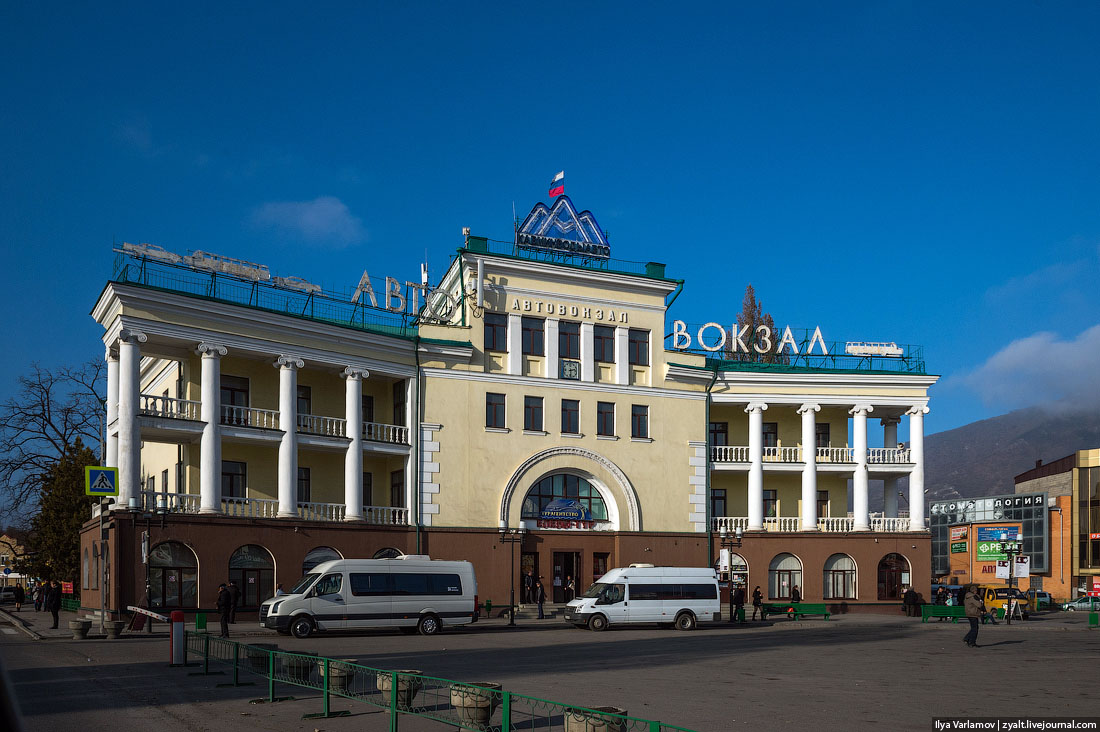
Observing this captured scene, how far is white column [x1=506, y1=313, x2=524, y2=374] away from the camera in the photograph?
1871 inches

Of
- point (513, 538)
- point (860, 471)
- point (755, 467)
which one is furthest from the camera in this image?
point (860, 471)

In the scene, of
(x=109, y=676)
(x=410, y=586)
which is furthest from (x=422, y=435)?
(x=109, y=676)

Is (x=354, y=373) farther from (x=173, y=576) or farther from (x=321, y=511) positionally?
(x=173, y=576)

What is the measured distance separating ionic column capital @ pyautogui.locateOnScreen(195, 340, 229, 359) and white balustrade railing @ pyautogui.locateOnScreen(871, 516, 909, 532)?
33.1 meters

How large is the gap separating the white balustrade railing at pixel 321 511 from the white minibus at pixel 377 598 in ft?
21.8

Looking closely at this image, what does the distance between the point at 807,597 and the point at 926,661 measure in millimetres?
26146

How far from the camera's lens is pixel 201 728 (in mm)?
15172

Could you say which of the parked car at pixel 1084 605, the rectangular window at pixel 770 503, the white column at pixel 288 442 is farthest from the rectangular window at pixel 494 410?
the parked car at pixel 1084 605

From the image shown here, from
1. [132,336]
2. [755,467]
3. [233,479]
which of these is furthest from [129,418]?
[755,467]

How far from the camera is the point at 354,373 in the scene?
4356cm

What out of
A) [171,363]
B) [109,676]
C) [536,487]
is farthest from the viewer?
[536,487]

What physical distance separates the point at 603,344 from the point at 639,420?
4.12 meters

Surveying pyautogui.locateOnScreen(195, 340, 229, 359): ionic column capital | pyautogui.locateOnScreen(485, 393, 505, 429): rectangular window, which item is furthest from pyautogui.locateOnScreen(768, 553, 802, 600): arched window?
pyautogui.locateOnScreen(195, 340, 229, 359): ionic column capital

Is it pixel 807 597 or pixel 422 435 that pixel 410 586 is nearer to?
pixel 422 435
